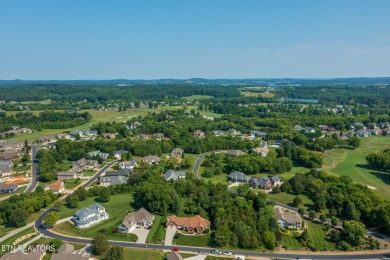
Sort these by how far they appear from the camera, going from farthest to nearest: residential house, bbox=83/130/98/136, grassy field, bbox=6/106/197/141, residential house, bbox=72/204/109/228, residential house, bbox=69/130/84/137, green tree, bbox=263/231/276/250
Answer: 1. residential house, bbox=83/130/98/136
2. grassy field, bbox=6/106/197/141
3. residential house, bbox=69/130/84/137
4. residential house, bbox=72/204/109/228
5. green tree, bbox=263/231/276/250

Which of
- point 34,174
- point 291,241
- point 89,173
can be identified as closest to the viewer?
point 291,241

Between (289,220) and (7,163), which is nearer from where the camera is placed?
(289,220)

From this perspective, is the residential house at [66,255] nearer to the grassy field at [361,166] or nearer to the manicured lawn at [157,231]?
the manicured lawn at [157,231]

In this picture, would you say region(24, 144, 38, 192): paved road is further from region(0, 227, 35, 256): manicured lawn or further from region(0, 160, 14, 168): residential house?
region(0, 227, 35, 256): manicured lawn

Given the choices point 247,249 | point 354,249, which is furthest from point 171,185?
point 354,249

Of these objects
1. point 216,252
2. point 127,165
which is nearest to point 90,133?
point 127,165

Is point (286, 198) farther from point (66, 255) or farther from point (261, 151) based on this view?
point (66, 255)

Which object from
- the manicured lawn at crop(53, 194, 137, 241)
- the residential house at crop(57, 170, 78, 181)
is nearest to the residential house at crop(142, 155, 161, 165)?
the residential house at crop(57, 170, 78, 181)
